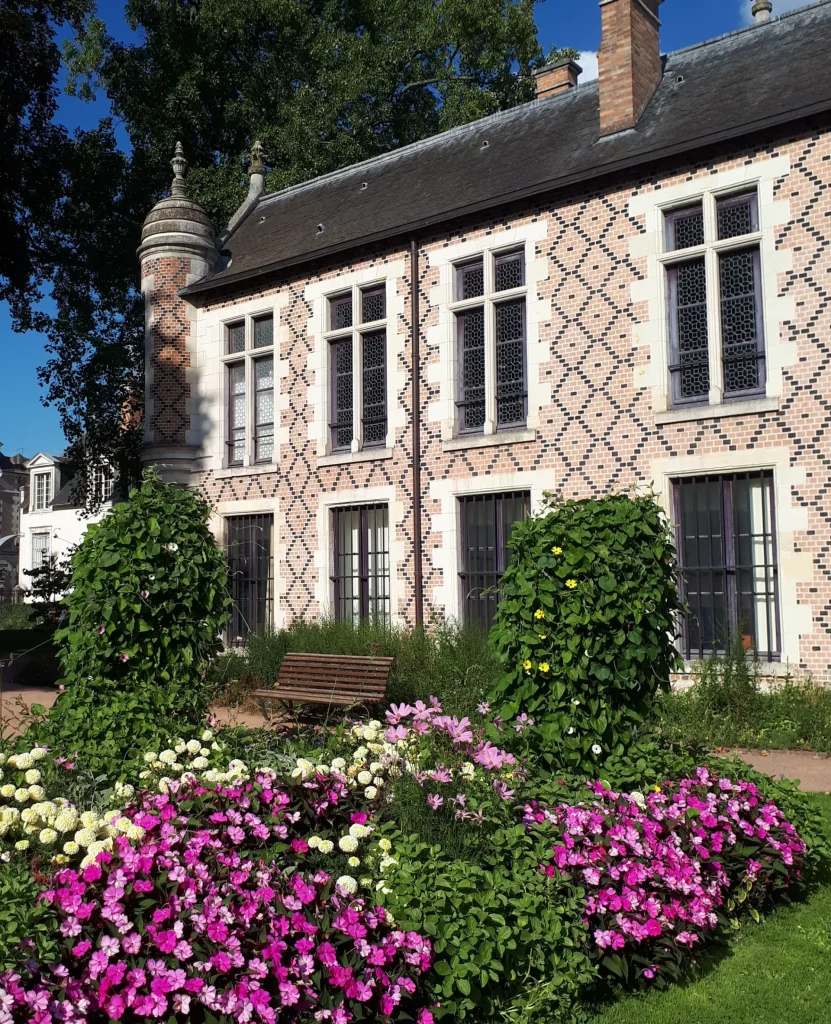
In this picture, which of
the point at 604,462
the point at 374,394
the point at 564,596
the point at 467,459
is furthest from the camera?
the point at 374,394

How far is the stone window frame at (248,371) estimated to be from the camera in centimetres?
1611

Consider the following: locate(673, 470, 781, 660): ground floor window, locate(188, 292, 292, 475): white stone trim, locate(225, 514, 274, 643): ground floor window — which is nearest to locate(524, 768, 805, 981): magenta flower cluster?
locate(673, 470, 781, 660): ground floor window

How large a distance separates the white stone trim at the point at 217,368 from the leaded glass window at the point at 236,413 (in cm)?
→ 13

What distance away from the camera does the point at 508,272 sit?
44.1ft

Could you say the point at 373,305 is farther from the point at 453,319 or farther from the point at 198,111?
the point at 198,111

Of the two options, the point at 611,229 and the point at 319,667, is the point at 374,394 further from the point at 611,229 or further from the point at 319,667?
the point at 319,667

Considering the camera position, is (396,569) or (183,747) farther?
(396,569)

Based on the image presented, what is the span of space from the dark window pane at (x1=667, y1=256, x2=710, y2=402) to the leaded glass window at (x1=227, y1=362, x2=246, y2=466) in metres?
8.03

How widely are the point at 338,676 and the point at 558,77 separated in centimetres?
1159

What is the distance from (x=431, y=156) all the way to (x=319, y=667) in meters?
10.4

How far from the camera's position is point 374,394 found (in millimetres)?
14898

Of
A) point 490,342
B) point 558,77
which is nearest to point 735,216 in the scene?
point 490,342

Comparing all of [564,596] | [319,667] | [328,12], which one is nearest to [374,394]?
[319,667]

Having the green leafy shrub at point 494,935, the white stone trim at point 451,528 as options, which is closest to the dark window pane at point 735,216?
the white stone trim at point 451,528
